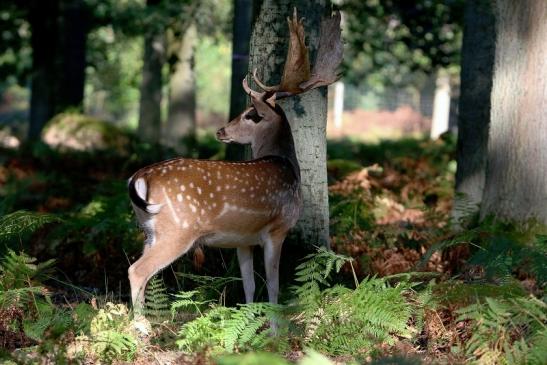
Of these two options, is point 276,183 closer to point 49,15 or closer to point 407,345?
point 407,345

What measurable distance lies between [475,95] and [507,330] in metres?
6.26

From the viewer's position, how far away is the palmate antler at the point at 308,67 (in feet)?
26.0

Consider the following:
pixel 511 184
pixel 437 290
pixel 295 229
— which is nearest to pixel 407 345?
pixel 437 290

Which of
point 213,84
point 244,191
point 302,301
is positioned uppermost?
point 244,191

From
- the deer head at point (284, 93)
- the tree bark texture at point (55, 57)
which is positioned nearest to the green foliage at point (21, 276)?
the deer head at point (284, 93)

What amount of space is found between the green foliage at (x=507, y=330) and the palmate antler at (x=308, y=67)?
2.57m

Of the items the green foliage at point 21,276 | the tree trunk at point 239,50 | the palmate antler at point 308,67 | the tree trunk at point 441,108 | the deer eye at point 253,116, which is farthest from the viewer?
the tree trunk at point 441,108

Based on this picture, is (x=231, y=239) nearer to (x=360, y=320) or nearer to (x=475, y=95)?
(x=360, y=320)

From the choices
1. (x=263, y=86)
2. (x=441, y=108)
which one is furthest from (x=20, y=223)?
(x=441, y=108)

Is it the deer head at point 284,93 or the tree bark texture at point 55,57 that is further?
the tree bark texture at point 55,57

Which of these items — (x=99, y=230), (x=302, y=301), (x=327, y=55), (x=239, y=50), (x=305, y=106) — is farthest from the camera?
(x=239, y=50)

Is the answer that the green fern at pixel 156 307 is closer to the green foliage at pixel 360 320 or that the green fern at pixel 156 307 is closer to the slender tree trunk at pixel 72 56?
the green foliage at pixel 360 320

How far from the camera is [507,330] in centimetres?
607

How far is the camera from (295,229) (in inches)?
337
